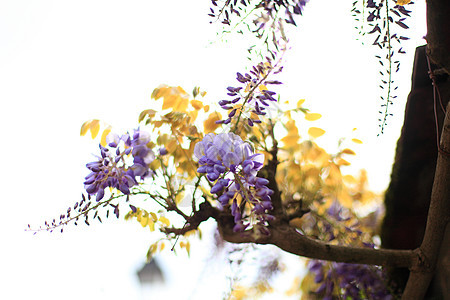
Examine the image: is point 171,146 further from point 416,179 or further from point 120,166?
point 416,179

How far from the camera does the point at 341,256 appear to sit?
88 cm

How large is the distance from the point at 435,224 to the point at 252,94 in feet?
1.39

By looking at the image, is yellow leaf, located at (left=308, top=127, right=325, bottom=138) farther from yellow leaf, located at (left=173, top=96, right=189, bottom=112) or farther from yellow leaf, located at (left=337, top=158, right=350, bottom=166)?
yellow leaf, located at (left=173, top=96, right=189, bottom=112)

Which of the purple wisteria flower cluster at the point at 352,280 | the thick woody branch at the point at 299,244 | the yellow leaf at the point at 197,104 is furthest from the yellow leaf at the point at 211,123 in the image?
the purple wisteria flower cluster at the point at 352,280

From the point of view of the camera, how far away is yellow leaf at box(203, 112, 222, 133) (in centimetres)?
93

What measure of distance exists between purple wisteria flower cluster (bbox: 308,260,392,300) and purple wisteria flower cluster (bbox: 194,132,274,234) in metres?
0.57

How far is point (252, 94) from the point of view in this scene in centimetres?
70

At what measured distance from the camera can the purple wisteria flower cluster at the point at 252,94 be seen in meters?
0.67

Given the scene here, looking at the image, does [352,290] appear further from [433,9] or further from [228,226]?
[433,9]

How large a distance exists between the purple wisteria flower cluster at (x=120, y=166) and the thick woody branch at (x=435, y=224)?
0.50 m

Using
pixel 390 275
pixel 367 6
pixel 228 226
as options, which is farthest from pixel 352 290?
pixel 367 6

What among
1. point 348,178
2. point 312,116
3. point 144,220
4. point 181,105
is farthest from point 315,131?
point 144,220

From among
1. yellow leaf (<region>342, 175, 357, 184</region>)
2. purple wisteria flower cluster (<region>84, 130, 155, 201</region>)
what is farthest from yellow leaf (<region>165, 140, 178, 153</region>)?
yellow leaf (<region>342, 175, 357, 184</region>)

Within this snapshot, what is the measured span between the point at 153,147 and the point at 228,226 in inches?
8.6
